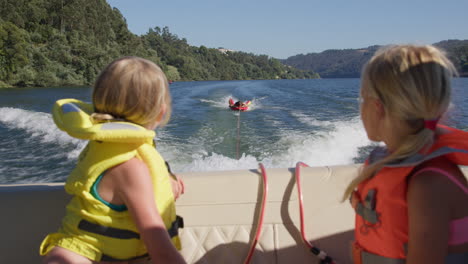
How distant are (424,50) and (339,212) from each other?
1040mm

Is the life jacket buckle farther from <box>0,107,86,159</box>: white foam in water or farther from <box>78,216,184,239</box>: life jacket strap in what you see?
<box>0,107,86,159</box>: white foam in water

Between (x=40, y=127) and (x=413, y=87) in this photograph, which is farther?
(x=40, y=127)

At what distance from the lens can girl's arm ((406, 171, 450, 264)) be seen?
93 centimetres

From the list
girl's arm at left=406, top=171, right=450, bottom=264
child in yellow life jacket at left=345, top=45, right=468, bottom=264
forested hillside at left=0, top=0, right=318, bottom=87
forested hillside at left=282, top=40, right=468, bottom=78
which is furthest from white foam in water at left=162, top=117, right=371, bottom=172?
forested hillside at left=282, top=40, right=468, bottom=78

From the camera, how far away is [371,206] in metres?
1.16

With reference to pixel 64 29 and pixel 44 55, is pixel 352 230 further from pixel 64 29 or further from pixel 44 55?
pixel 64 29

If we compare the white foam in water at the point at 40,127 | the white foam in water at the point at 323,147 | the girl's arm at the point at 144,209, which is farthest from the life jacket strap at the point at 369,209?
the white foam in water at the point at 40,127

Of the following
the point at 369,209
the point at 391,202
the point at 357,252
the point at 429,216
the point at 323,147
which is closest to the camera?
the point at 429,216

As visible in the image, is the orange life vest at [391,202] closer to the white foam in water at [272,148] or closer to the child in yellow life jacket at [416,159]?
the child in yellow life jacket at [416,159]

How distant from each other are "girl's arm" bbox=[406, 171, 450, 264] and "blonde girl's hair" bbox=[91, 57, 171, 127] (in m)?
0.77

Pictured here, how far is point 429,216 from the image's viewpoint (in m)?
0.93

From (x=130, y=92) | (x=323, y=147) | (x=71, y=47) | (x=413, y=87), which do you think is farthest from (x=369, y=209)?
(x=71, y=47)

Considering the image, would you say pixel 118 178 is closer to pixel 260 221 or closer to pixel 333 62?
pixel 260 221

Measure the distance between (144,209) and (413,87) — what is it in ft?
2.60
